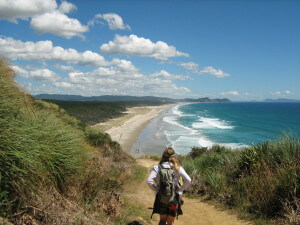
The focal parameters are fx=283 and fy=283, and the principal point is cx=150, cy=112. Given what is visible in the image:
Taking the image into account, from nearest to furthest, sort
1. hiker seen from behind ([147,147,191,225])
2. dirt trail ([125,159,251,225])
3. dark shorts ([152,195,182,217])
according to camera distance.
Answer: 1. hiker seen from behind ([147,147,191,225])
2. dark shorts ([152,195,182,217])
3. dirt trail ([125,159,251,225])

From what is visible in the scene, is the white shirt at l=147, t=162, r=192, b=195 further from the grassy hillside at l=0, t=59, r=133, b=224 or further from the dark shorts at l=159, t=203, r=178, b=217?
the grassy hillside at l=0, t=59, r=133, b=224

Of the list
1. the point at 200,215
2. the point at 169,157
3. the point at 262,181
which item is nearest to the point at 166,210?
the point at 169,157

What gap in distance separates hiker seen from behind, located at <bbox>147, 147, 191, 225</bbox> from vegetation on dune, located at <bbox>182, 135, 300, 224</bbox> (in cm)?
222

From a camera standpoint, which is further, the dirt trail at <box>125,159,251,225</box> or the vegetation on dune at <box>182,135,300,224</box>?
the dirt trail at <box>125,159,251,225</box>

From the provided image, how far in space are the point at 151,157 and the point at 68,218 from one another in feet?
59.1

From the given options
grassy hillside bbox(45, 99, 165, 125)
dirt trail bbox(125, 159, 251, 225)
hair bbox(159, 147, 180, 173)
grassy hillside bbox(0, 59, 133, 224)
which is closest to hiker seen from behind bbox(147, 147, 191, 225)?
hair bbox(159, 147, 180, 173)

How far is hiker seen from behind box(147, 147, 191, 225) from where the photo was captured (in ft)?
15.2

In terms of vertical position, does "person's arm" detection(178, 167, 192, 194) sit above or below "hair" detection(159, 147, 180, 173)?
below

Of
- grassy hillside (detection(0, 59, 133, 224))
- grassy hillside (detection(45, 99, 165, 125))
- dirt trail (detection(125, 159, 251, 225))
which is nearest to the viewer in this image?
grassy hillside (detection(0, 59, 133, 224))

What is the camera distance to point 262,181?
22.3 ft

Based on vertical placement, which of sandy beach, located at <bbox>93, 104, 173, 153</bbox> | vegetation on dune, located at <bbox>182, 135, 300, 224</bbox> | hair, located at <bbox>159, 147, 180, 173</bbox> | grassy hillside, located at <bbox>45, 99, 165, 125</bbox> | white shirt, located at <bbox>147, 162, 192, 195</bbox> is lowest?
sandy beach, located at <bbox>93, 104, 173, 153</bbox>

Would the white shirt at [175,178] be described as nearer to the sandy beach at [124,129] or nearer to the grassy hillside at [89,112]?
the sandy beach at [124,129]

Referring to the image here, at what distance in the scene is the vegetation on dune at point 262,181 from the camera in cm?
571

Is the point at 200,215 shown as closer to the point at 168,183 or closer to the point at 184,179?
the point at 184,179
